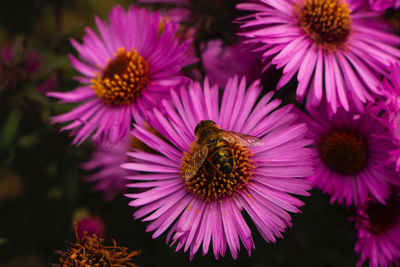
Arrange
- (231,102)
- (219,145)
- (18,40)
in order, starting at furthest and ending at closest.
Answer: (18,40)
(231,102)
(219,145)

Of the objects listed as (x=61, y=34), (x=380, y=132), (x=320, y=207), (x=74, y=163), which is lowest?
(x=320, y=207)

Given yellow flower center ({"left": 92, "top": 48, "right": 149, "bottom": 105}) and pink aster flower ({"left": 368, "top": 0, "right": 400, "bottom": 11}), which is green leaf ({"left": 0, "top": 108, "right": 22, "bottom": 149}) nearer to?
yellow flower center ({"left": 92, "top": 48, "right": 149, "bottom": 105})

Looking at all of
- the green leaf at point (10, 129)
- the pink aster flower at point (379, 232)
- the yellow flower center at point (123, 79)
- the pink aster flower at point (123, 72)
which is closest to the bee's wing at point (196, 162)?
the pink aster flower at point (123, 72)

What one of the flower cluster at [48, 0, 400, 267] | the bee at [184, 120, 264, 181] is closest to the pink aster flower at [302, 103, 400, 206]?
the flower cluster at [48, 0, 400, 267]

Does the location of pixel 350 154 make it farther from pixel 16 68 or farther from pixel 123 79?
pixel 16 68

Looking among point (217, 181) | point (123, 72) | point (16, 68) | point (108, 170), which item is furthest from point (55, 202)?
point (217, 181)

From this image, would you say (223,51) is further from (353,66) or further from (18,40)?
(18,40)

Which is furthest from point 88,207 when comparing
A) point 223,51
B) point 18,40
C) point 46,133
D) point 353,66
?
point 353,66
